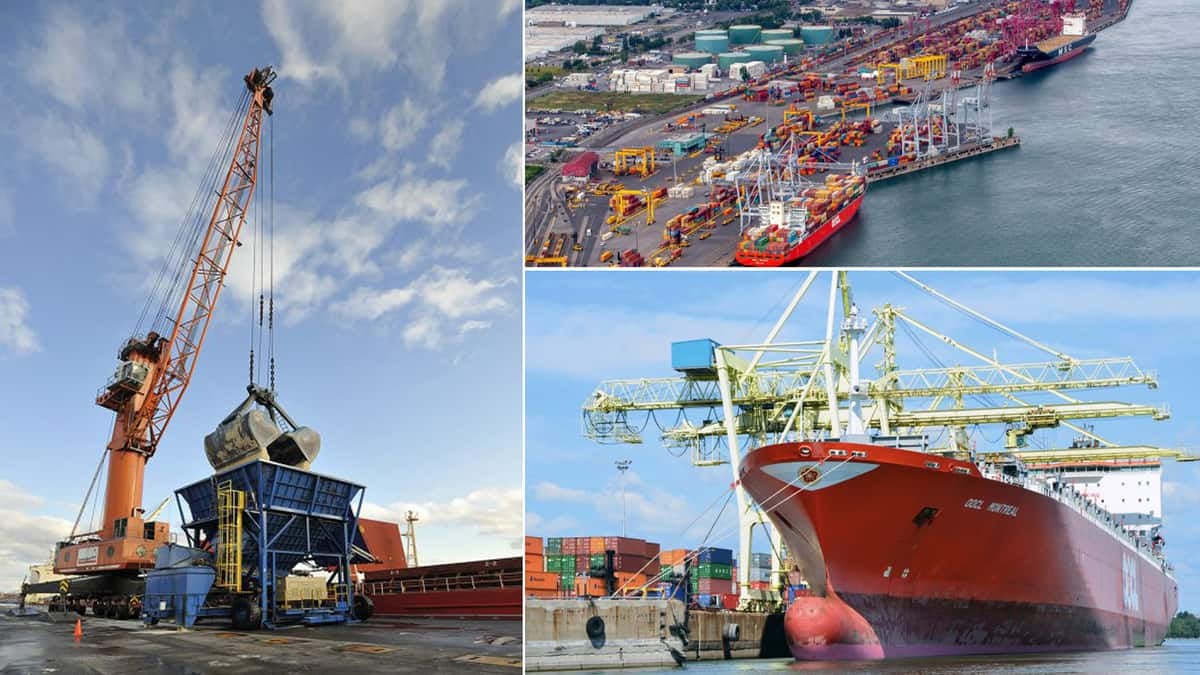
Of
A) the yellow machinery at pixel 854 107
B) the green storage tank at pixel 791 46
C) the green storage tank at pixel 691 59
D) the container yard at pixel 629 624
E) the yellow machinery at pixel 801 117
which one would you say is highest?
the green storage tank at pixel 791 46

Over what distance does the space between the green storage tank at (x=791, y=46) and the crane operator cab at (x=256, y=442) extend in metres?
43.7

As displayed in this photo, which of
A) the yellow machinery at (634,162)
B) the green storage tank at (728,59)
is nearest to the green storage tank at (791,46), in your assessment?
the green storage tank at (728,59)

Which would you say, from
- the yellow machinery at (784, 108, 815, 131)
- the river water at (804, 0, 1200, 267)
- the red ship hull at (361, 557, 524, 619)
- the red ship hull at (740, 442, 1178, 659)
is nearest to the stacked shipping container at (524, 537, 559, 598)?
the red ship hull at (361, 557, 524, 619)

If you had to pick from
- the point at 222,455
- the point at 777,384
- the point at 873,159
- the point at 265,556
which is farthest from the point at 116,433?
the point at 873,159

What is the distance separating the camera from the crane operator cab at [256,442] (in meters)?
31.6

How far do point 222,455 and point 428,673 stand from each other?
18.8 metres

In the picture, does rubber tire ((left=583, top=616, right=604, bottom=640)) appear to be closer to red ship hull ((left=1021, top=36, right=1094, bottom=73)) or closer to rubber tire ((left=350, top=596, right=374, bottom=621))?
rubber tire ((left=350, top=596, right=374, bottom=621))

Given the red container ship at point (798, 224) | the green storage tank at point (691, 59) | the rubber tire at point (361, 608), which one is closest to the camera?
the rubber tire at point (361, 608)

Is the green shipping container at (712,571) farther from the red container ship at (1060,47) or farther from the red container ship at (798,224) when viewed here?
the red container ship at (1060,47)

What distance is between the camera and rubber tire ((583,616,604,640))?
2389cm

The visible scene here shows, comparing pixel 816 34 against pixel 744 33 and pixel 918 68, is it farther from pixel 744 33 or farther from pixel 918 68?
pixel 918 68

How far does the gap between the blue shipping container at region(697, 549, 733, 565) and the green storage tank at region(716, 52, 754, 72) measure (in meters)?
31.3

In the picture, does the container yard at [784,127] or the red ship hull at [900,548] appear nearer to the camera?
the red ship hull at [900,548]

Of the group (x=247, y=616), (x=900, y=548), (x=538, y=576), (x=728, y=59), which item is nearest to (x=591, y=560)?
(x=538, y=576)
